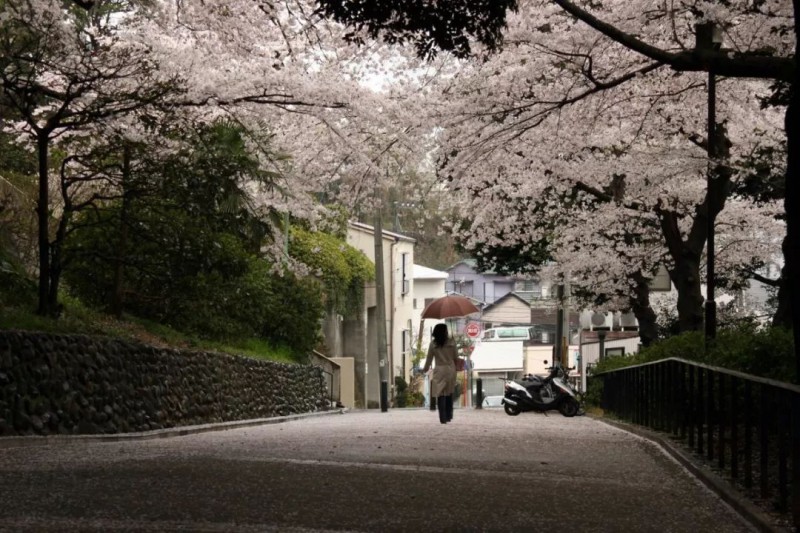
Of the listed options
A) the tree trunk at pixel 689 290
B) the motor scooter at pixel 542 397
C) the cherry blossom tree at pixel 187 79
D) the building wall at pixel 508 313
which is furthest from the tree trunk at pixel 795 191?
the building wall at pixel 508 313

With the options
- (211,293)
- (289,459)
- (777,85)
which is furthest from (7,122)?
(777,85)

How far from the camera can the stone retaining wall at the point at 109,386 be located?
1302cm

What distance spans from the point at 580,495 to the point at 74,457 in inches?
193

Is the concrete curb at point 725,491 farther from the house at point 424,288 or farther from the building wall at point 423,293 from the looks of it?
the building wall at point 423,293

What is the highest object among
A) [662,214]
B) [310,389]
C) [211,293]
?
[662,214]

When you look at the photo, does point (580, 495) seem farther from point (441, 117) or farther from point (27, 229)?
point (27, 229)

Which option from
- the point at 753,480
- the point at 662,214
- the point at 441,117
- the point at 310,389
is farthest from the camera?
the point at 310,389

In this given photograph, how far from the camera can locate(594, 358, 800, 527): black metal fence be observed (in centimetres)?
737

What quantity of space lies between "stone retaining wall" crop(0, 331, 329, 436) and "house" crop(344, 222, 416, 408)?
68.9 feet

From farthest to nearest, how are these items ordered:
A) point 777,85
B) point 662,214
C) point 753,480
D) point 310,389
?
point 310,389, point 662,214, point 777,85, point 753,480

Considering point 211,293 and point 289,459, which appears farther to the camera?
point 211,293

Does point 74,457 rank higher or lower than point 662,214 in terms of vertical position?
lower

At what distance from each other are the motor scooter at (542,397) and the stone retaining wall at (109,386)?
8.00 m

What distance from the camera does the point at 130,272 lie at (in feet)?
68.9
